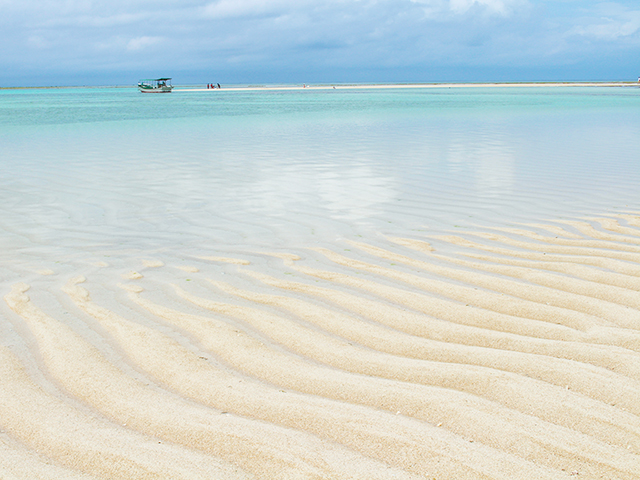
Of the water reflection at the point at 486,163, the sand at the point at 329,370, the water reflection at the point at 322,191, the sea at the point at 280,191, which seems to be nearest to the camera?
the sand at the point at 329,370

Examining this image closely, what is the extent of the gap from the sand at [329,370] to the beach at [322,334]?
0.5 inches

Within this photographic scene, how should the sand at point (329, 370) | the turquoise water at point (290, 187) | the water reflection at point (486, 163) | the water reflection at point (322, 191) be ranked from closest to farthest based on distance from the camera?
1. the sand at point (329, 370)
2. the turquoise water at point (290, 187)
3. the water reflection at point (322, 191)
4. the water reflection at point (486, 163)

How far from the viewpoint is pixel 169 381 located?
312 centimetres

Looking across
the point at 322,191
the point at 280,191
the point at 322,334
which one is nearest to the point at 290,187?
the point at 280,191

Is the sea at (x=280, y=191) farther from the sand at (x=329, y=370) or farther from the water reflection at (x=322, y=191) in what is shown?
the sand at (x=329, y=370)

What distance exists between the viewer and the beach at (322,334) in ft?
8.07

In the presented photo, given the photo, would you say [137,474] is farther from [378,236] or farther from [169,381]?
[378,236]

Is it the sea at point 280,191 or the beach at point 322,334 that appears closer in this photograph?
the beach at point 322,334

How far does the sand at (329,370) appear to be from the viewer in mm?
2410

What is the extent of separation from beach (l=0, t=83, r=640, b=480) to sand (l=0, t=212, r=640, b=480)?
0.01 meters

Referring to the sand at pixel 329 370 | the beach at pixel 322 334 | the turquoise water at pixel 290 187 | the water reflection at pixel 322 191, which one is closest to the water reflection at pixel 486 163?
the turquoise water at pixel 290 187

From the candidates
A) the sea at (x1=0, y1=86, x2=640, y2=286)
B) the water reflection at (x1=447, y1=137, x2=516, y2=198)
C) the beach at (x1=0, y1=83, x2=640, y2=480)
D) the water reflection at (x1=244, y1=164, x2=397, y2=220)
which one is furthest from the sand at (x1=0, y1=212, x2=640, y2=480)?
the water reflection at (x1=447, y1=137, x2=516, y2=198)

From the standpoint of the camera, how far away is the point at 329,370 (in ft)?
10.6

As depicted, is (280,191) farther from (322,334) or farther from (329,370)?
(329,370)
